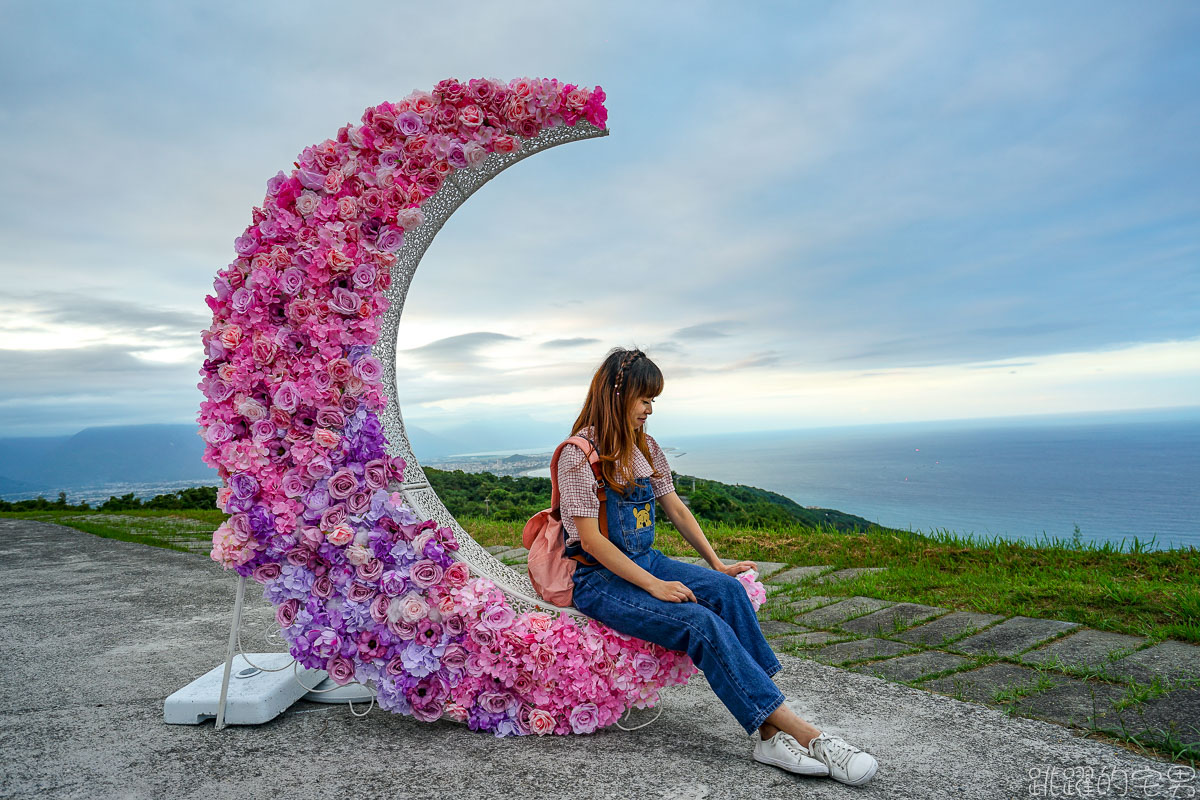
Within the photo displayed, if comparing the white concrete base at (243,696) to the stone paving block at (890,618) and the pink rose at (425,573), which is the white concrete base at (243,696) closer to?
the pink rose at (425,573)

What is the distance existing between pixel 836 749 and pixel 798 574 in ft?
10.8

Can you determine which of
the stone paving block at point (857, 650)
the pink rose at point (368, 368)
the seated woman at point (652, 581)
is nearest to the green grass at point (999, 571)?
the stone paving block at point (857, 650)

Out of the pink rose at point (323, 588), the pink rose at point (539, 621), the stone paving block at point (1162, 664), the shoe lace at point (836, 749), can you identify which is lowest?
the stone paving block at point (1162, 664)

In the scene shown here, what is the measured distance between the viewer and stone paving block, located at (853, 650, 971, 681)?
138 inches

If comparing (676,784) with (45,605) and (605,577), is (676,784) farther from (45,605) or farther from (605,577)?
(45,605)

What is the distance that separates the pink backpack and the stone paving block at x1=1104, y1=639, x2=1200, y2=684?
2.46 m

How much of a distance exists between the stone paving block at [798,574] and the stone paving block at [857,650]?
1.44 metres

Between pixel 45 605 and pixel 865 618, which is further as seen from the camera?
pixel 45 605

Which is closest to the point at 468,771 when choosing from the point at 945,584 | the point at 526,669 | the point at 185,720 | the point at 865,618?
the point at 526,669

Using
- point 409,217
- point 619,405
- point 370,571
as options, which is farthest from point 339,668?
point 409,217

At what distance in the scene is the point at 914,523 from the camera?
6.75 metres

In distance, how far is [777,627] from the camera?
4445 millimetres

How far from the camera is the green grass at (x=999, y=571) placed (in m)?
4.06

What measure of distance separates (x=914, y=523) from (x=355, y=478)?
545cm
